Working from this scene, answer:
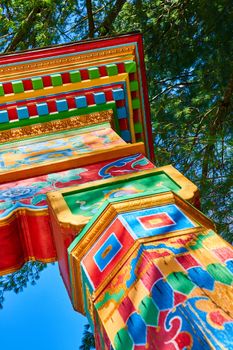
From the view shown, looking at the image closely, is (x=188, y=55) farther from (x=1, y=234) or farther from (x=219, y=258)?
(x=219, y=258)

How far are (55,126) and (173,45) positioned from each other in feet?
11.0

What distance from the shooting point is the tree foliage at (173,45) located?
21.2 ft

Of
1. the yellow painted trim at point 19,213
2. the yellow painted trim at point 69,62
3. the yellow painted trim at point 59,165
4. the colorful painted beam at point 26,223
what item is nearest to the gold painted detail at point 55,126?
the yellow painted trim at point 69,62

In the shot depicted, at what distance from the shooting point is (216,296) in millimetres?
1706

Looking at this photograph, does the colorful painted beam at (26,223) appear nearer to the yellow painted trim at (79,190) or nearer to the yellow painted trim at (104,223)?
the yellow painted trim at (79,190)

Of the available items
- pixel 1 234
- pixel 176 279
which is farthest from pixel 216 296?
pixel 1 234

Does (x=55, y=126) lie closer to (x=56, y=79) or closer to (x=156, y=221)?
(x=56, y=79)

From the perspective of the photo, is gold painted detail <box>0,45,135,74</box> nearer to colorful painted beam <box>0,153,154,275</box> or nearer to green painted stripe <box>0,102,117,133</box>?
green painted stripe <box>0,102,117,133</box>

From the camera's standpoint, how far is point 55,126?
494 cm

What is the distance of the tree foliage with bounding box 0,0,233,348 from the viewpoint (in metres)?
6.48

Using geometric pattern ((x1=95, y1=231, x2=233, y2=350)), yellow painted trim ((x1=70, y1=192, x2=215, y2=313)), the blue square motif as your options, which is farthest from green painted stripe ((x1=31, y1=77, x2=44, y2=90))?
geometric pattern ((x1=95, y1=231, x2=233, y2=350))

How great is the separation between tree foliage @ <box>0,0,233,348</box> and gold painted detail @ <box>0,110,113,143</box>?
4.71 feet

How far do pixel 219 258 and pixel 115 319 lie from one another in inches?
18.9

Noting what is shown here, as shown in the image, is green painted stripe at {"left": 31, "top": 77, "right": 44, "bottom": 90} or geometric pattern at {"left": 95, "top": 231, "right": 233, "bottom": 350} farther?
green painted stripe at {"left": 31, "top": 77, "right": 44, "bottom": 90}
